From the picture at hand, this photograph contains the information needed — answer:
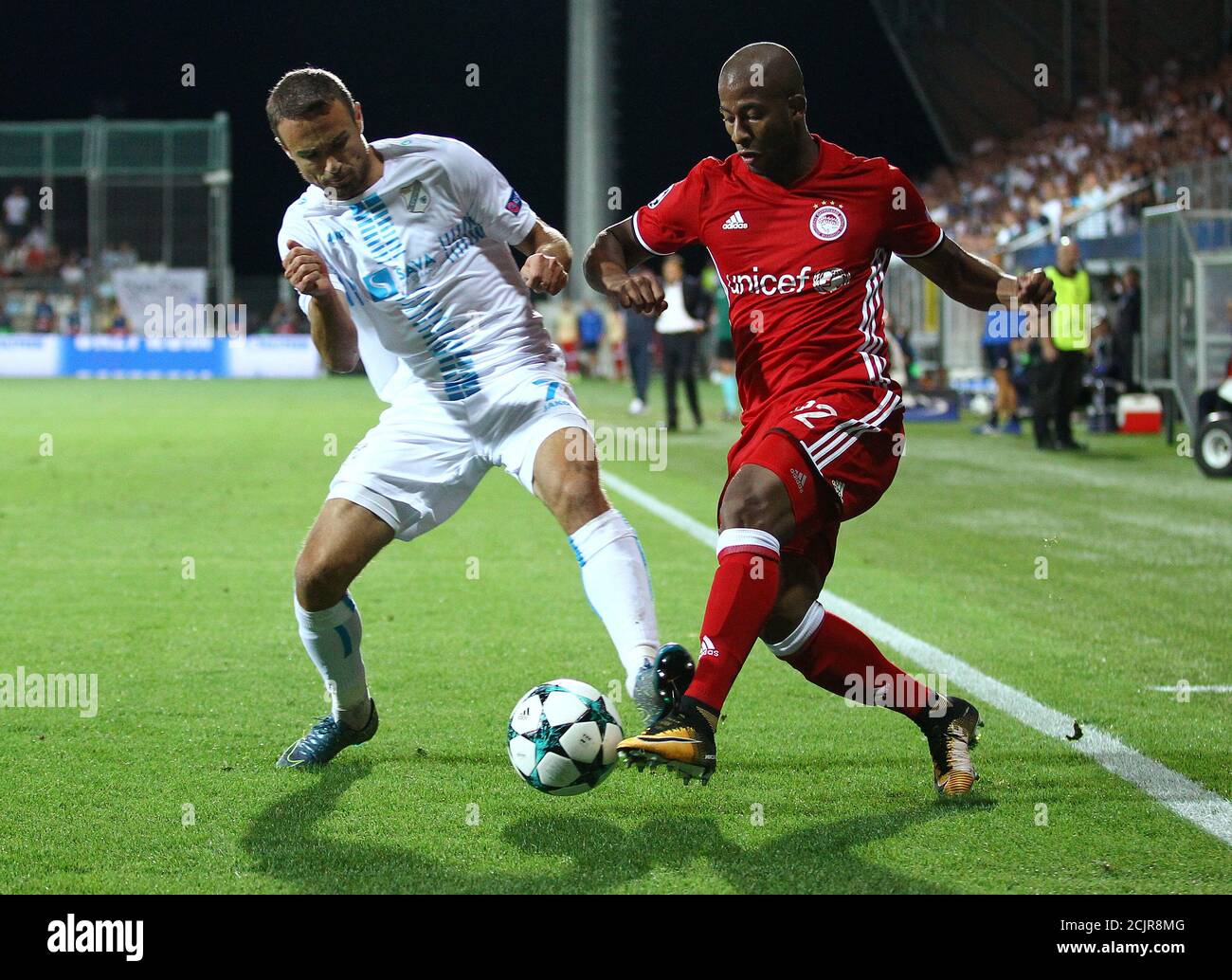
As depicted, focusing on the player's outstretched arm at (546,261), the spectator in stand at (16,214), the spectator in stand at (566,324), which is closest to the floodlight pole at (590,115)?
the spectator in stand at (566,324)

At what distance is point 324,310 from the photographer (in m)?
4.57

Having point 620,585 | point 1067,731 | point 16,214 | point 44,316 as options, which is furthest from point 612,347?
point 620,585

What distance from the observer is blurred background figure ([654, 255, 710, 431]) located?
18.6 metres

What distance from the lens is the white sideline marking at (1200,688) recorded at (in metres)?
5.55

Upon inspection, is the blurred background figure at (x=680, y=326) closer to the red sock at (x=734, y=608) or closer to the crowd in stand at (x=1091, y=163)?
the crowd in stand at (x=1091, y=163)

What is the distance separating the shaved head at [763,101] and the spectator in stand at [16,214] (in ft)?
119

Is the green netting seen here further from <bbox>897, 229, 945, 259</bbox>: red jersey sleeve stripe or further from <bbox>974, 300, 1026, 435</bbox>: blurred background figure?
<bbox>897, 229, 945, 259</bbox>: red jersey sleeve stripe

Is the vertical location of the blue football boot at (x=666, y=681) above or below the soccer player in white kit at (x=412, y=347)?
below

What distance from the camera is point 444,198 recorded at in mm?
4723

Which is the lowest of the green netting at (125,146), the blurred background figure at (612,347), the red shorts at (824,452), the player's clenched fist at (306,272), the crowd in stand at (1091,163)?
the red shorts at (824,452)

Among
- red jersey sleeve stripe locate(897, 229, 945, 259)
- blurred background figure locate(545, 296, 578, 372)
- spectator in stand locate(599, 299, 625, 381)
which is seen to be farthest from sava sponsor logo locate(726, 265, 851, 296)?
blurred background figure locate(545, 296, 578, 372)

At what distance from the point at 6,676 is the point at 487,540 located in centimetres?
438

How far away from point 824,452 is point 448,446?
1.18 m
